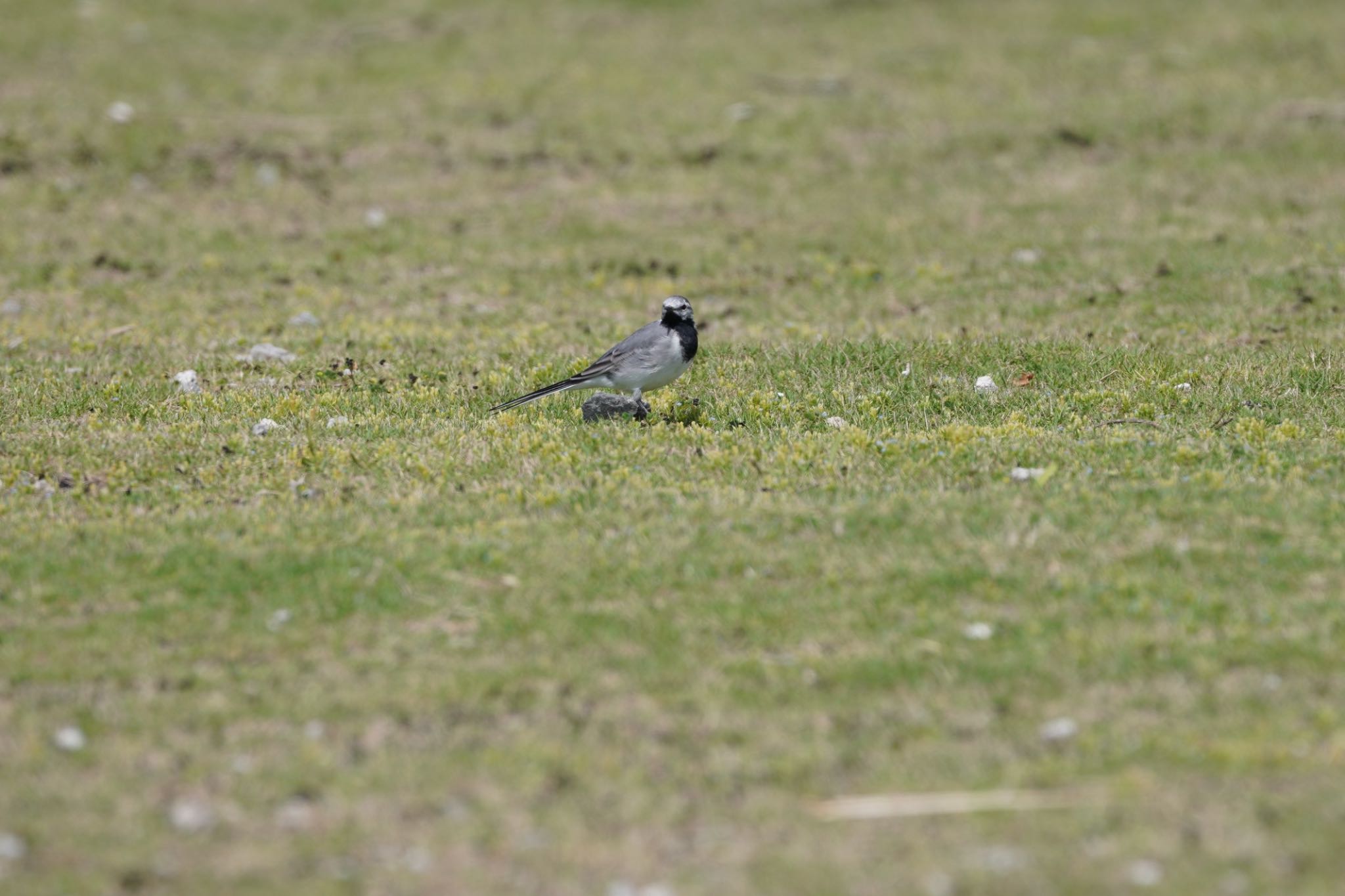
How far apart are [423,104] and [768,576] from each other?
61.1ft

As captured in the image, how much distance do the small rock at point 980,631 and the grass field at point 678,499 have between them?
92mm

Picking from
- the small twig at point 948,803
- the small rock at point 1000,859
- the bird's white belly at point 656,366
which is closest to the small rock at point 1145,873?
the small rock at point 1000,859

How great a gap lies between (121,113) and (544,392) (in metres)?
15.1

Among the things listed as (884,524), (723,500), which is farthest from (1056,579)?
(723,500)

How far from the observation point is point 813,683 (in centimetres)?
881

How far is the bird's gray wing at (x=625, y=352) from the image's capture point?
13102 mm

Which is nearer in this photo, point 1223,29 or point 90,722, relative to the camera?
point 90,722

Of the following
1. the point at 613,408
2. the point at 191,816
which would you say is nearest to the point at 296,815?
the point at 191,816

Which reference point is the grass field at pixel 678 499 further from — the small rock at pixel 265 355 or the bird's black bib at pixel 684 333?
the bird's black bib at pixel 684 333

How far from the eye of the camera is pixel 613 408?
1355 cm

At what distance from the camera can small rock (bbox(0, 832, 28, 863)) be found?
23.5ft

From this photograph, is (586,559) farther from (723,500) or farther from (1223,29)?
(1223,29)

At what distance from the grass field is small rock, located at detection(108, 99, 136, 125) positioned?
0.36ft

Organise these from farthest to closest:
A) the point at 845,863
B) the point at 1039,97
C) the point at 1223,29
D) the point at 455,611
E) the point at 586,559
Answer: the point at 1223,29 < the point at 1039,97 < the point at 586,559 < the point at 455,611 < the point at 845,863
